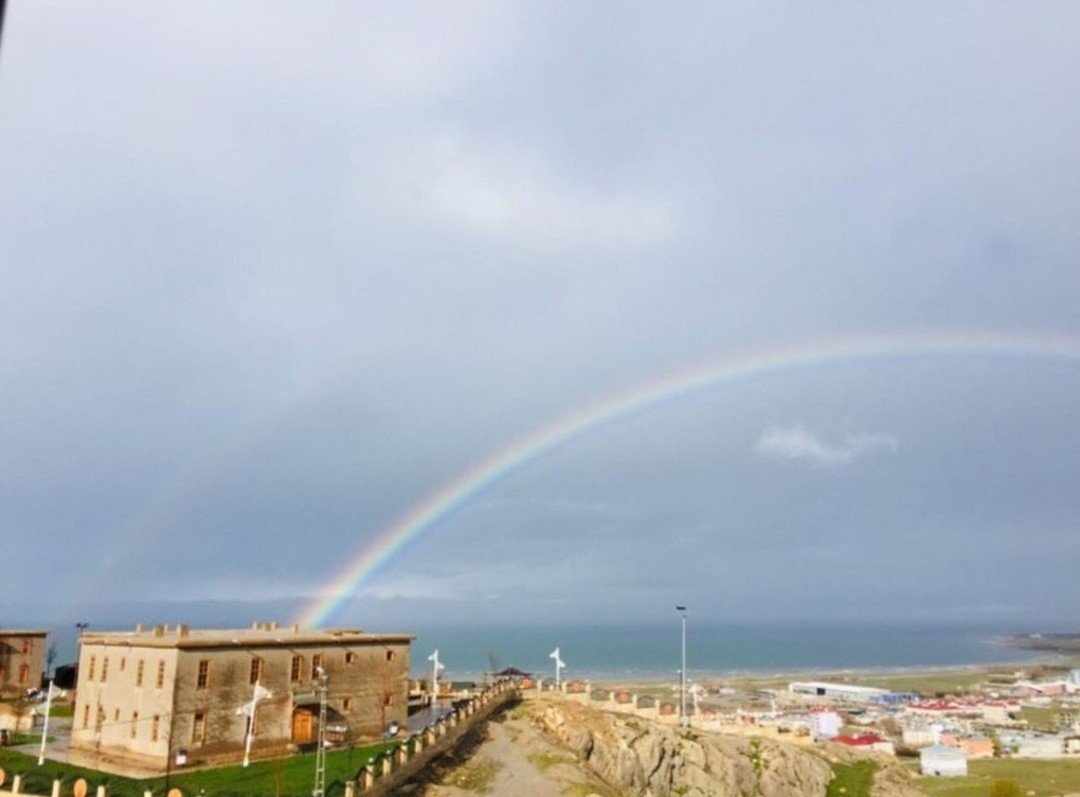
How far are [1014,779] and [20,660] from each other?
70467 mm

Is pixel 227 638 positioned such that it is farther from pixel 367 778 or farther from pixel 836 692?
pixel 836 692

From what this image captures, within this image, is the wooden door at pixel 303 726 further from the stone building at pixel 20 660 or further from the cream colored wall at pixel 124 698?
the stone building at pixel 20 660

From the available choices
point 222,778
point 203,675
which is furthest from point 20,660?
point 222,778

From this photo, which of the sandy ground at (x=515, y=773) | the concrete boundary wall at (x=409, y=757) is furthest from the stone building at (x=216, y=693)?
the sandy ground at (x=515, y=773)

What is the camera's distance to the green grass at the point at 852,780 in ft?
192

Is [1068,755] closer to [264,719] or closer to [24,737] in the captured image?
[264,719]

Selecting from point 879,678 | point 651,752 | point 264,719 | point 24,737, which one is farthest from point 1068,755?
point 879,678

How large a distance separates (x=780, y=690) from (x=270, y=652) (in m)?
114

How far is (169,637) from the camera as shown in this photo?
44.6 metres

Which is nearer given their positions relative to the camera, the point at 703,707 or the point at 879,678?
the point at 703,707

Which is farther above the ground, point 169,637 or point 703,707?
point 169,637

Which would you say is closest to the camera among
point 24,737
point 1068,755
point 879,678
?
point 24,737

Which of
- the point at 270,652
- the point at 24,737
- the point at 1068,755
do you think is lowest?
the point at 1068,755

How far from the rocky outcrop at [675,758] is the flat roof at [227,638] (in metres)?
12.1
